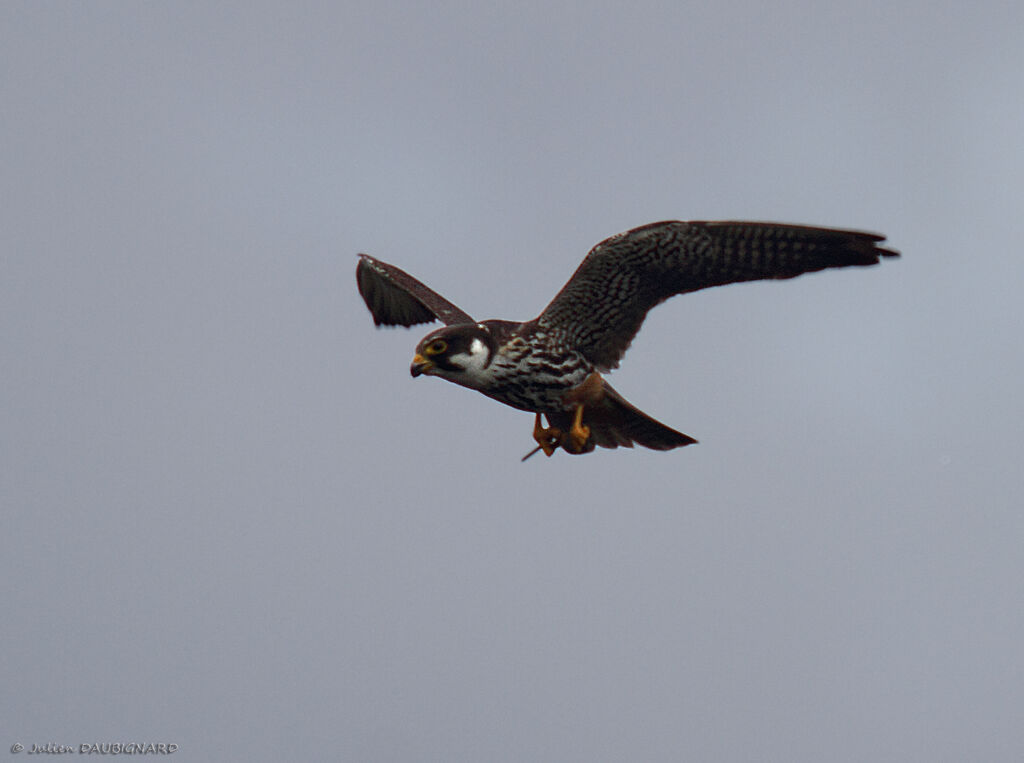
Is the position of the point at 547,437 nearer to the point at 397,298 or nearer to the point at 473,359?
the point at 473,359

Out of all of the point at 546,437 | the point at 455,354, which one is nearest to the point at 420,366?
the point at 455,354

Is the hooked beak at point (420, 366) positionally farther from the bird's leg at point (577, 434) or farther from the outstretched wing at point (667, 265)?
the bird's leg at point (577, 434)

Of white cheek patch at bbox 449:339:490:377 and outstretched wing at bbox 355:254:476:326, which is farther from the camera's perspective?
outstretched wing at bbox 355:254:476:326

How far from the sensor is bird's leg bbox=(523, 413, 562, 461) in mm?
10945

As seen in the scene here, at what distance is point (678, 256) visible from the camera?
992cm

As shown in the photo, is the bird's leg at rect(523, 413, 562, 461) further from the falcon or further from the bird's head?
the bird's head

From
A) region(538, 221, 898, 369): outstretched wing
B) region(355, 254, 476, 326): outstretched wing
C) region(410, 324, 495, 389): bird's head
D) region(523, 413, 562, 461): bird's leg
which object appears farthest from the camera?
region(355, 254, 476, 326): outstretched wing

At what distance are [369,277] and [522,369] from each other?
3323 mm

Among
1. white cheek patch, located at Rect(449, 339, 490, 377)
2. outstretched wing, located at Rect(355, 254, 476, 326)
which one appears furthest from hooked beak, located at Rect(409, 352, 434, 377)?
outstretched wing, located at Rect(355, 254, 476, 326)

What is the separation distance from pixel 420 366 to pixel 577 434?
1.82 m

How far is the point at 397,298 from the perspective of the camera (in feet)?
42.4

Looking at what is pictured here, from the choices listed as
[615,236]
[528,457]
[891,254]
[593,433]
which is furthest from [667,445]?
[891,254]

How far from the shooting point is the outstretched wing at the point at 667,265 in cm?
910

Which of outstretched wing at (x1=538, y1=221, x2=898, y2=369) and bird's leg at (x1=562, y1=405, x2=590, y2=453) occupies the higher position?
outstretched wing at (x1=538, y1=221, x2=898, y2=369)
